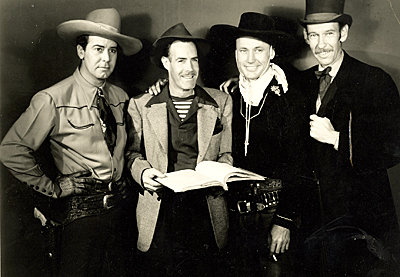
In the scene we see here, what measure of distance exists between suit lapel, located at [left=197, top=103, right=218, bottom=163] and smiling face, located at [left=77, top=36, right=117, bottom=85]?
616 mm

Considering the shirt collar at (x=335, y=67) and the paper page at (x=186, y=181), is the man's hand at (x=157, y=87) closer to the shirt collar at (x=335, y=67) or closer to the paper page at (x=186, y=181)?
the paper page at (x=186, y=181)

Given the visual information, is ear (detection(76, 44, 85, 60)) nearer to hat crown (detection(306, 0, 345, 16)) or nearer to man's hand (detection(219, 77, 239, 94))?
man's hand (detection(219, 77, 239, 94))

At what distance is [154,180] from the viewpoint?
2.47 meters

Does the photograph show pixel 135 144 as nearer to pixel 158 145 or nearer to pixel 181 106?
pixel 158 145

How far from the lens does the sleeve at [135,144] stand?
2516mm

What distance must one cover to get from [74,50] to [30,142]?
0.61 metres

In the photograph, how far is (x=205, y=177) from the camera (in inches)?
92.4

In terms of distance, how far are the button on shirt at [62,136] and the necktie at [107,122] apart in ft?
0.08

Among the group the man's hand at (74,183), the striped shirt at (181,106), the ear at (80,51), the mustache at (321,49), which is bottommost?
the man's hand at (74,183)

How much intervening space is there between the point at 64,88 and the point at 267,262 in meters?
1.65

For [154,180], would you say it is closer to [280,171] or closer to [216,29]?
[280,171]

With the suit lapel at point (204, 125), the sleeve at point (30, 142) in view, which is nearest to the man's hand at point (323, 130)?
the suit lapel at point (204, 125)

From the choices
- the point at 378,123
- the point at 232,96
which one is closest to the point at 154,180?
the point at 232,96

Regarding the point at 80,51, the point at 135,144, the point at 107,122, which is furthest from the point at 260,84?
the point at 80,51
